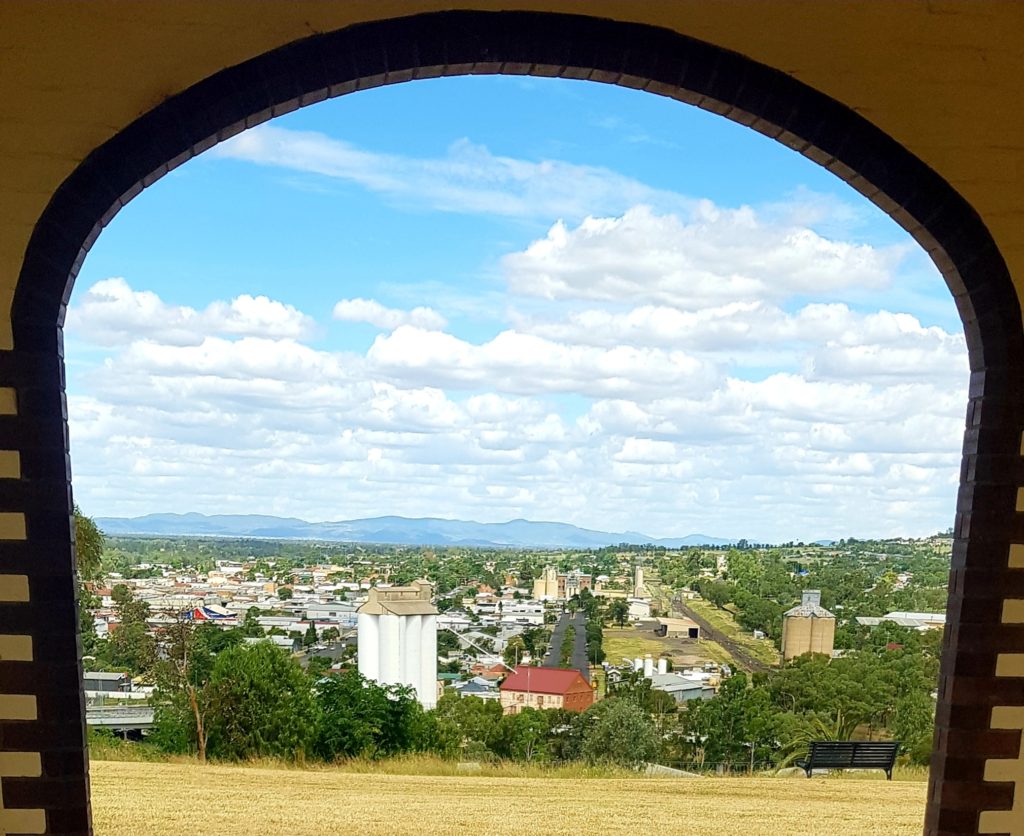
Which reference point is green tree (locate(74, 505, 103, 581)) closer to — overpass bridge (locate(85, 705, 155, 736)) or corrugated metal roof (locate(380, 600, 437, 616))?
overpass bridge (locate(85, 705, 155, 736))

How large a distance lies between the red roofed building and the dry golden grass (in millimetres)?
472

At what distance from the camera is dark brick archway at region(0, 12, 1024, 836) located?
150cm

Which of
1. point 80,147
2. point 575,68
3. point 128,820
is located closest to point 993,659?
point 575,68

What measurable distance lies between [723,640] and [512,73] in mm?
3792

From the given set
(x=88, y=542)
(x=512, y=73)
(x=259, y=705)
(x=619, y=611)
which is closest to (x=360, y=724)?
(x=259, y=705)

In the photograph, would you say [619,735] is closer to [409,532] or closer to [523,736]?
[523,736]

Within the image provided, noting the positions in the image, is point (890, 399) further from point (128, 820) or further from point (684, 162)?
point (128, 820)

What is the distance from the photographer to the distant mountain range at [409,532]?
486 centimetres

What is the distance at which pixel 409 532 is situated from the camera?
5293 millimetres

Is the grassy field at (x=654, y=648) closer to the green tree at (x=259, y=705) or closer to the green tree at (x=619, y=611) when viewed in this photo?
the green tree at (x=619, y=611)

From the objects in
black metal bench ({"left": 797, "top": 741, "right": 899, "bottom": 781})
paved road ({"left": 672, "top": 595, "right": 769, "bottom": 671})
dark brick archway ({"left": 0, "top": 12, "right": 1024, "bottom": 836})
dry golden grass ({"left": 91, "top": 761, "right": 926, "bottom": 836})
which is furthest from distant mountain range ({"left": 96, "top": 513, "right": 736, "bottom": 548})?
dark brick archway ({"left": 0, "top": 12, "right": 1024, "bottom": 836})

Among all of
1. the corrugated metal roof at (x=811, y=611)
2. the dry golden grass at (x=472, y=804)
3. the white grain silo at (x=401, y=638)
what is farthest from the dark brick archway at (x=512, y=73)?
the white grain silo at (x=401, y=638)

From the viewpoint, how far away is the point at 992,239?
161cm

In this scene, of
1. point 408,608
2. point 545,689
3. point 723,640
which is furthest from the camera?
point 545,689
